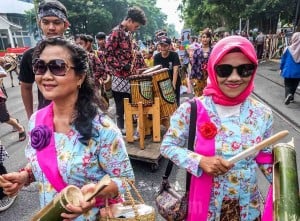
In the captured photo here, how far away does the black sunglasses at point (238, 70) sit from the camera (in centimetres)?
172

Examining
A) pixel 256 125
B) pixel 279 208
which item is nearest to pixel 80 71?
pixel 256 125

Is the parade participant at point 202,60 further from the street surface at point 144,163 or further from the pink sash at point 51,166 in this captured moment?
the pink sash at point 51,166

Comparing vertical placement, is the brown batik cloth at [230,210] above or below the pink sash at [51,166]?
below

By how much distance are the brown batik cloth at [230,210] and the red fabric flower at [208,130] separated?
373 millimetres

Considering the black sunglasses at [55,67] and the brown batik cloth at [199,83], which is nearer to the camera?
the black sunglasses at [55,67]

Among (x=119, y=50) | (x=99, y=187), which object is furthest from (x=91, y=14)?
(x=99, y=187)

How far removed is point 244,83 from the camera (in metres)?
1.75

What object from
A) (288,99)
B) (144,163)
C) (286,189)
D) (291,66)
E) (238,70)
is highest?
(238,70)

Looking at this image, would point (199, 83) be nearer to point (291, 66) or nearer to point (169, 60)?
point (169, 60)

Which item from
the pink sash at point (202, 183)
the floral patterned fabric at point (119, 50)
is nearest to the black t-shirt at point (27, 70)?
the pink sash at point (202, 183)

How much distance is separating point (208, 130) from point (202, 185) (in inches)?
11.7

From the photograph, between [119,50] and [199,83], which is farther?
[199,83]

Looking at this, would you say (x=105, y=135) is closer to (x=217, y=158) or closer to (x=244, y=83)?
(x=217, y=158)

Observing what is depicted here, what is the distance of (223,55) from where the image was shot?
5.60 feet
